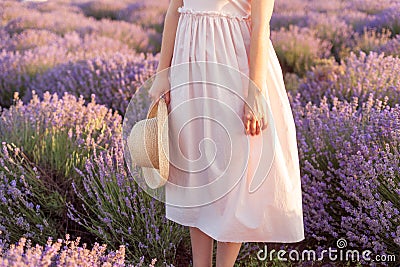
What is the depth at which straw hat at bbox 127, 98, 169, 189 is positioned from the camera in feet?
7.36

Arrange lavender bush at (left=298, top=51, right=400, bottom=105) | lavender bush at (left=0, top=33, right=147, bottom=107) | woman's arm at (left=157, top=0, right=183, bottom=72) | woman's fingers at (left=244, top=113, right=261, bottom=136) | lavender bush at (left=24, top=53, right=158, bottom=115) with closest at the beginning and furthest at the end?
woman's fingers at (left=244, top=113, right=261, bottom=136) < woman's arm at (left=157, top=0, right=183, bottom=72) < lavender bush at (left=298, top=51, right=400, bottom=105) < lavender bush at (left=24, top=53, right=158, bottom=115) < lavender bush at (left=0, top=33, right=147, bottom=107)

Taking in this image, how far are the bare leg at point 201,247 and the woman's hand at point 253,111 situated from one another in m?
0.48

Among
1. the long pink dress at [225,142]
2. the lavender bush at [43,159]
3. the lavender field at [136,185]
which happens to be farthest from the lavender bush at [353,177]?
the lavender bush at [43,159]

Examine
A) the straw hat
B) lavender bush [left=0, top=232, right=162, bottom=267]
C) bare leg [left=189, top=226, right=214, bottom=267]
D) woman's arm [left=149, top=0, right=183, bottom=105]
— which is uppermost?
woman's arm [left=149, top=0, right=183, bottom=105]

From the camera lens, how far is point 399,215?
8.65 ft

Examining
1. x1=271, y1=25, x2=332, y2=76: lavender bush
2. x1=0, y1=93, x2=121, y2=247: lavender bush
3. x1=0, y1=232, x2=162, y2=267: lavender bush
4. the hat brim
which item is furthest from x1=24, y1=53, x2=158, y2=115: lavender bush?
x1=0, y1=232, x2=162, y2=267: lavender bush

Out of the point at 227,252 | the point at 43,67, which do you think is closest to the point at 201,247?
the point at 227,252

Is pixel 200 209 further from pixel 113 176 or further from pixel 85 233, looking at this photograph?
pixel 85 233

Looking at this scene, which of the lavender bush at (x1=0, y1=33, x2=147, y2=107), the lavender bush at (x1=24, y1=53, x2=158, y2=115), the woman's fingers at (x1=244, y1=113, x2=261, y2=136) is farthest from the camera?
the lavender bush at (x1=0, y1=33, x2=147, y2=107)

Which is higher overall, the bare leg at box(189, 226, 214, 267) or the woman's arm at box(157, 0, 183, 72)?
the woman's arm at box(157, 0, 183, 72)

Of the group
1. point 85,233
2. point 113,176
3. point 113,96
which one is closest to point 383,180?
point 113,176

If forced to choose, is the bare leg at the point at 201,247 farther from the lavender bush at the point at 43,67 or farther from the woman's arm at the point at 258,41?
the lavender bush at the point at 43,67

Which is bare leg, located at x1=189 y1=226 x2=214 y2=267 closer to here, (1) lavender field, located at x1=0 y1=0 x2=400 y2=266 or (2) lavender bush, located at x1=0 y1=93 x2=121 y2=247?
(1) lavender field, located at x1=0 y1=0 x2=400 y2=266

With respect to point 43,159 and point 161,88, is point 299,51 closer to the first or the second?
point 43,159
